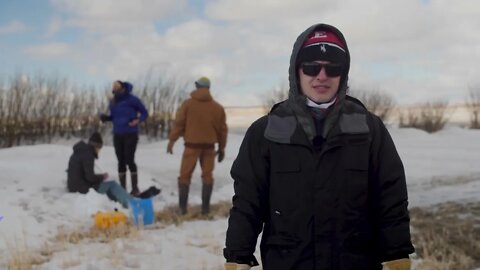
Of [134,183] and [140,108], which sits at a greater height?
[140,108]

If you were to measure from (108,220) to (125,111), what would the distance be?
8.04 ft

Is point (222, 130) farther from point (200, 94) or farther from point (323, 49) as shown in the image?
point (323, 49)

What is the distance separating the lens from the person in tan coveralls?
7363 millimetres

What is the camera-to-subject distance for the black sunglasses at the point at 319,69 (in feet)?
7.41

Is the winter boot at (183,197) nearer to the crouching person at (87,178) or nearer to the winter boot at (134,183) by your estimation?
the crouching person at (87,178)

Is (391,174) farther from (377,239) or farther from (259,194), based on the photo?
(259,194)

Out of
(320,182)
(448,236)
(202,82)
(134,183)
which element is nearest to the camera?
(320,182)

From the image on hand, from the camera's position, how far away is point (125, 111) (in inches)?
336

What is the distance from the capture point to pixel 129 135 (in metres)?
8.58

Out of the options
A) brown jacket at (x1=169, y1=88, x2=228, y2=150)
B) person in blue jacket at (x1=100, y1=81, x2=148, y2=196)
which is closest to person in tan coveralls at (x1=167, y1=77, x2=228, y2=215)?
brown jacket at (x1=169, y1=88, x2=228, y2=150)

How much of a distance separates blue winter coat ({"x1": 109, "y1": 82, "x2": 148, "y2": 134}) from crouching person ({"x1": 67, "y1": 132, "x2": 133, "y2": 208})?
524mm

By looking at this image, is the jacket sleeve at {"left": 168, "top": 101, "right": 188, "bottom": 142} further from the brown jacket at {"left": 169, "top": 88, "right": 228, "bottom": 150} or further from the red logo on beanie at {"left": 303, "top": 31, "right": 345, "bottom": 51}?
the red logo on beanie at {"left": 303, "top": 31, "right": 345, "bottom": 51}

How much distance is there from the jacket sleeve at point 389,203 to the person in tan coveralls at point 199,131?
5210 mm

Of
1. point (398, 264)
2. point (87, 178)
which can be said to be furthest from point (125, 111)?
point (398, 264)
